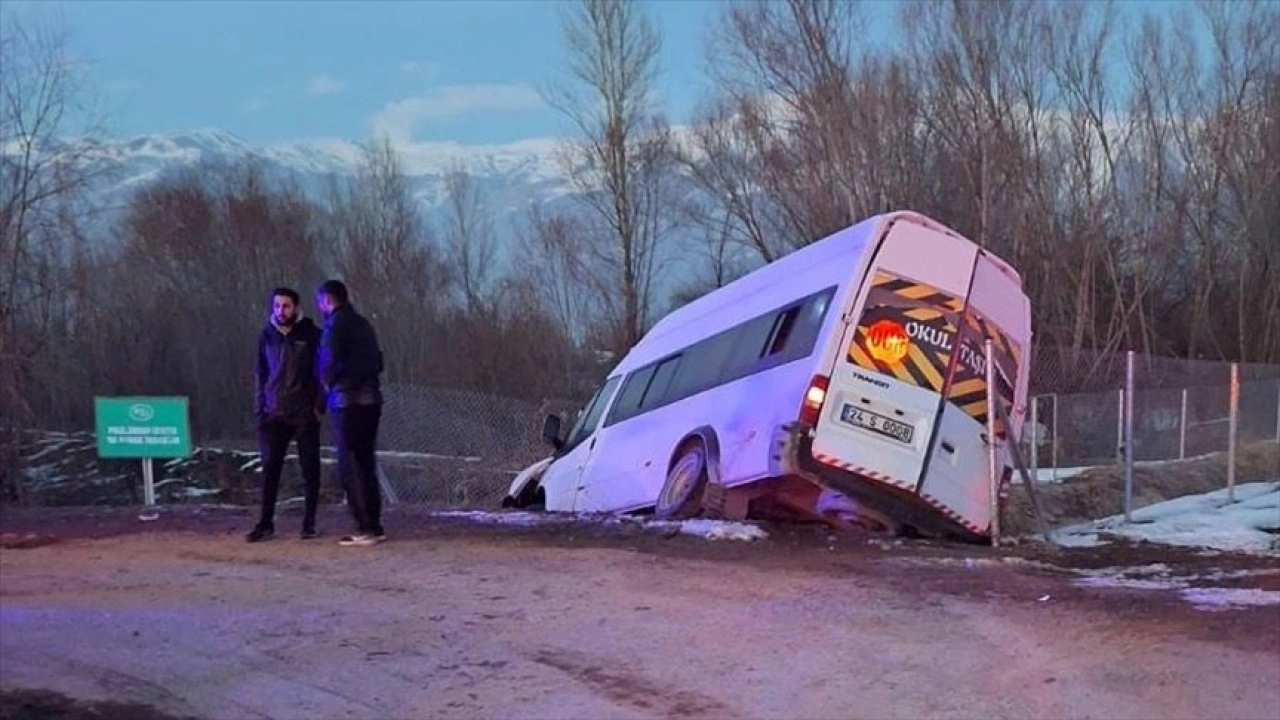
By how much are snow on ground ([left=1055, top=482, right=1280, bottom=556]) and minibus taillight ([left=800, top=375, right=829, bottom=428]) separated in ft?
8.22

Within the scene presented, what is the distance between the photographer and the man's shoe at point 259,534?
907 centimetres

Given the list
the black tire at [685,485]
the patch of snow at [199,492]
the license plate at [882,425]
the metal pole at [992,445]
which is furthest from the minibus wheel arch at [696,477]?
the patch of snow at [199,492]

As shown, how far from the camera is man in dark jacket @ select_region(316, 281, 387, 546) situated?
8.41m

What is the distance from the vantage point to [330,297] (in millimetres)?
8508

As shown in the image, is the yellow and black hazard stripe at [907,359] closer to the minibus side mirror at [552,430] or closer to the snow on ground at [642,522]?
the snow on ground at [642,522]

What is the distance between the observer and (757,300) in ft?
34.8

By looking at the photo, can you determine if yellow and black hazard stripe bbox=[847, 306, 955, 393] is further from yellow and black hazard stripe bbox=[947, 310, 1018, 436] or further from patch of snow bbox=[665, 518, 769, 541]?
patch of snow bbox=[665, 518, 769, 541]

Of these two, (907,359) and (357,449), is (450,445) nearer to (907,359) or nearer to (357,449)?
(357,449)

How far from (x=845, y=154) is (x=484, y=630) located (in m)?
28.3

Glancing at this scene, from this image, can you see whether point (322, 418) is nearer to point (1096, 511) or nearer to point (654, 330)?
point (654, 330)

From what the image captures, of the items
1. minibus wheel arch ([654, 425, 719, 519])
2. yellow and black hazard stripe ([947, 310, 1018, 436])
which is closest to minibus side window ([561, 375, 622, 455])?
minibus wheel arch ([654, 425, 719, 519])

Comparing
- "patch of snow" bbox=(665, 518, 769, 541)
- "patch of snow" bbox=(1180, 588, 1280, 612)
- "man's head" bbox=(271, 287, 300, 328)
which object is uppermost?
"man's head" bbox=(271, 287, 300, 328)

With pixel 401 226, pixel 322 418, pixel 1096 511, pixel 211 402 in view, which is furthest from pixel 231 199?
pixel 322 418

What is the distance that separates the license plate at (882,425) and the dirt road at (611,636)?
3.11 ft
